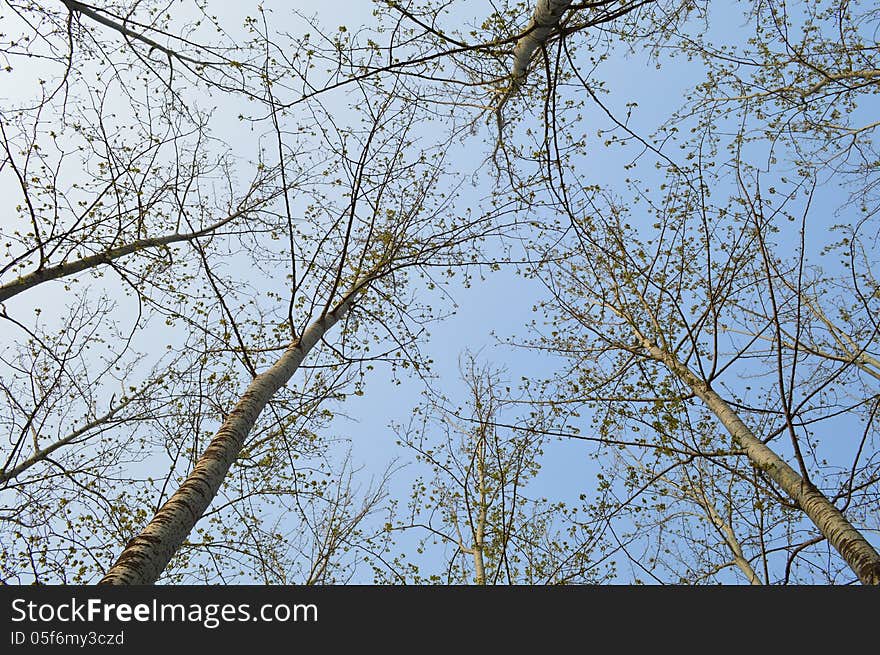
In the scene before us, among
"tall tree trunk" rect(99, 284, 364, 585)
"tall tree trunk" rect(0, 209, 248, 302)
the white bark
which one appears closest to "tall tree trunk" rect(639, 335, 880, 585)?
the white bark

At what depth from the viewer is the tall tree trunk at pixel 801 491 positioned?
2912 mm

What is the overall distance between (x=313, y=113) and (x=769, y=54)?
15.3 ft

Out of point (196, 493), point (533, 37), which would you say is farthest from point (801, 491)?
point (196, 493)

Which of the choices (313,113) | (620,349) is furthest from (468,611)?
(620,349)

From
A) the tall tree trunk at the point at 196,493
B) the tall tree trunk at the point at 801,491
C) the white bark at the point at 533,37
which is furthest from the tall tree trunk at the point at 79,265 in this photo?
the tall tree trunk at the point at 801,491

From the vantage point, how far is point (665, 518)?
559 cm

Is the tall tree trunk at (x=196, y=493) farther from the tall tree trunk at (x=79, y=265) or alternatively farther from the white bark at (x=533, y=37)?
the white bark at (x=533, y=37)

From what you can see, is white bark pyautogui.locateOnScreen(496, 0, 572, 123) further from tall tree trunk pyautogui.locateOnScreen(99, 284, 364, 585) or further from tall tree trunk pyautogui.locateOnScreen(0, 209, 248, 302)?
tall tree trunk pyautogui.locateOnScreen(0, 209, 248, 302)

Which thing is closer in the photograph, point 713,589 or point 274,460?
point 713,589

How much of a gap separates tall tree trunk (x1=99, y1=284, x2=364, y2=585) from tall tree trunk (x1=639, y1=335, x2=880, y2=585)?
139 inches

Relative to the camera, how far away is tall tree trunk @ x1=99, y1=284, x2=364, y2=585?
8.28ft

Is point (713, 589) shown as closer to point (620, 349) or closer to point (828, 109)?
point (620, 349)

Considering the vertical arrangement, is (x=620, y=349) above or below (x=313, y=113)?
below

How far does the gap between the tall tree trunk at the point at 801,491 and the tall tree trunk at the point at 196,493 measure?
3.53m
